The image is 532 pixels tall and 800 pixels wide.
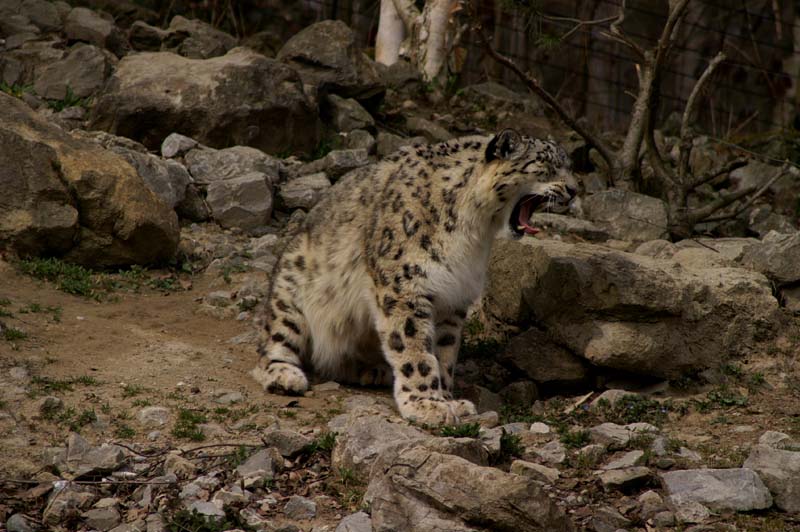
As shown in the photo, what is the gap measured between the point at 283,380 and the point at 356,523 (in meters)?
2.16

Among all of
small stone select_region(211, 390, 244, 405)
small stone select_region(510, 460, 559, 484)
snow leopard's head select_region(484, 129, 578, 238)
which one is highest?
snow leopard's head select_region(484, 129, 578, 238)

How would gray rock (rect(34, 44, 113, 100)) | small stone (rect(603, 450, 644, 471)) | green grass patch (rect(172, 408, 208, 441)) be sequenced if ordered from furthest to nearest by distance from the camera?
gray rock (rect(34, 44, 113, 100))
green grass patch (rect(172, 408, 208, 441))
small stone (rect(603, 450, 644, 471))

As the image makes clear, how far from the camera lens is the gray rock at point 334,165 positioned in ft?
33.5

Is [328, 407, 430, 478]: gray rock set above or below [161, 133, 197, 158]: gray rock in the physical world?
below

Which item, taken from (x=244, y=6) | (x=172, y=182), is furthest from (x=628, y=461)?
(x=244, y=6)

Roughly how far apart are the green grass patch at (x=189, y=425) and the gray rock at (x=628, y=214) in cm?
516

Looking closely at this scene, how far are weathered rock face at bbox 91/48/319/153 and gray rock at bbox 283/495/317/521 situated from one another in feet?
20.3

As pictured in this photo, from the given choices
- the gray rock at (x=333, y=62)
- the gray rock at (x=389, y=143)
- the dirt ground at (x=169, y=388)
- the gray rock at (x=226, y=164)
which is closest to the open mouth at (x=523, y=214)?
the dirt ground at (x=169, y=388)

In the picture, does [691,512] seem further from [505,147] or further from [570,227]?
[570,227]

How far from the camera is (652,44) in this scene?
1812cm

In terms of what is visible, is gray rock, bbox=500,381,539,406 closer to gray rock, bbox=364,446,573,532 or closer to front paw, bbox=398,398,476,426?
front paw, bbox=398,398,476,426

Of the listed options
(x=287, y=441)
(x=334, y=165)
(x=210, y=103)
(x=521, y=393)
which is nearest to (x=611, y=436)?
(x=521, y=393)

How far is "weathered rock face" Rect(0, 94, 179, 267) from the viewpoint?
7.80 metres

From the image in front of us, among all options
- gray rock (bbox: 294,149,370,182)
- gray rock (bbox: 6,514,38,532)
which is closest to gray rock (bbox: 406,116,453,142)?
gray rock (bbox: 294,149,370,182)
